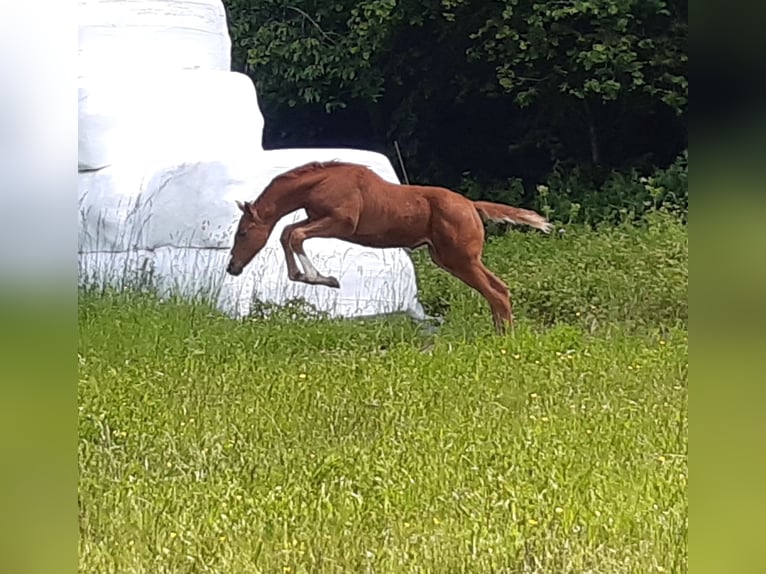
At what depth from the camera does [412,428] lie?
379cm

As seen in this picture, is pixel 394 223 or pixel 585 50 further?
pixel 394 223

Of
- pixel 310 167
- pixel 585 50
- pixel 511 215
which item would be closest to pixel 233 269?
pixel 310 167

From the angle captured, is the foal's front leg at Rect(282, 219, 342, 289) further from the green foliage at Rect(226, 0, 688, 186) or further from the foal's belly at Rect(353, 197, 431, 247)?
the green foliage at Rect(226, 0, 688, 186)

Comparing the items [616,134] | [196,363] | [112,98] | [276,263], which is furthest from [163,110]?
[616,134]

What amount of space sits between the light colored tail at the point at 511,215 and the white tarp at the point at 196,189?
375 mm

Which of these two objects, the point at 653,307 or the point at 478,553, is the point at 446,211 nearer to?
the point at 653,307

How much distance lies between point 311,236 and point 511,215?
831 mm

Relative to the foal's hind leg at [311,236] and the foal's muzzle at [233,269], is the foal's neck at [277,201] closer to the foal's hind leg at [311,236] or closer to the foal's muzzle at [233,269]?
the foal's hind leg at [311,236]

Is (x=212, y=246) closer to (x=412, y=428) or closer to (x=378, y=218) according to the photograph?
(x=378, y=218)

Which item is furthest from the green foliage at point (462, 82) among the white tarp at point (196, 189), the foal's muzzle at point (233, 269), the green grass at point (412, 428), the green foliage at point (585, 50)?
the foal's muzzle at point (233, 269)

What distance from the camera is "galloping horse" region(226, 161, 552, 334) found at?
389cm
